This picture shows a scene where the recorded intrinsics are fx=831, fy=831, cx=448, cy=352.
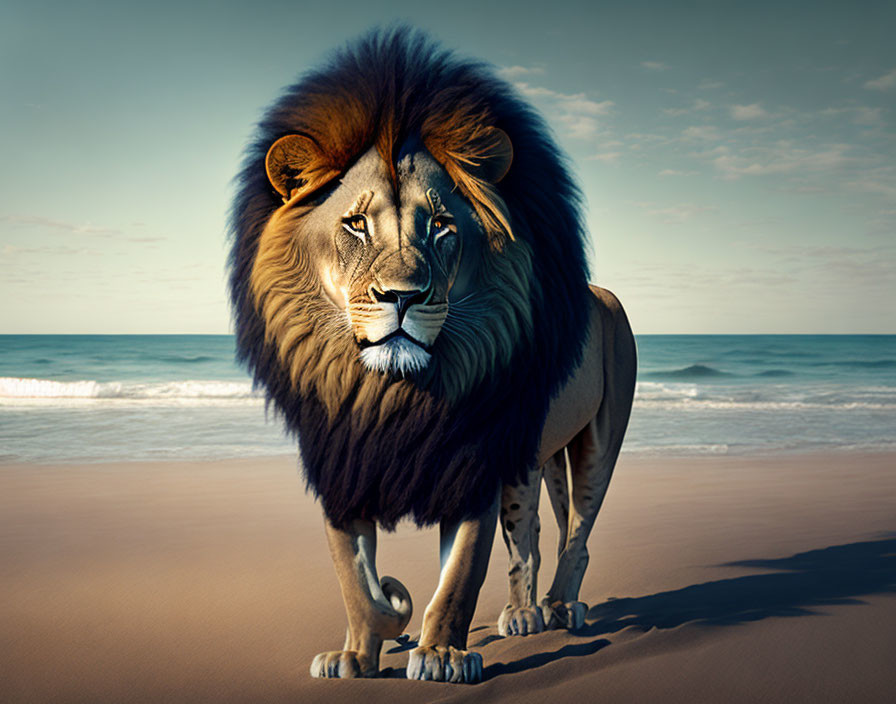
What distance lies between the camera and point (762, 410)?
14695mm

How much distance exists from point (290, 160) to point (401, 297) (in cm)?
61

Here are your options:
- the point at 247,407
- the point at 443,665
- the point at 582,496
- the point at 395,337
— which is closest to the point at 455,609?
the point at 443,665

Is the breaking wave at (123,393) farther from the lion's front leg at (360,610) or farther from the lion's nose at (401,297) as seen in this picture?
the lion's nose at (401,297)

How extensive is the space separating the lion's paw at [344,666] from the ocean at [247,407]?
749 mm

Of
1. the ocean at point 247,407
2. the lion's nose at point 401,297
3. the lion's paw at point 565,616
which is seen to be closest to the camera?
the lion's nose at point 401,297

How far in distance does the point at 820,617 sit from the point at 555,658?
1223 millimetres

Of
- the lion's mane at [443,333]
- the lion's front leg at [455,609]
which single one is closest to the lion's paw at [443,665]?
the lion's front leg at [455,609]

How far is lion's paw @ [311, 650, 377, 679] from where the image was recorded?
8.72 feet

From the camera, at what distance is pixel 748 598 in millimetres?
3805

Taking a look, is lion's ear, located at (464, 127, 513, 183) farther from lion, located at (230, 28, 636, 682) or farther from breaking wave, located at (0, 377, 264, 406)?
breaking wave, located at (0, 377, 264, 406)

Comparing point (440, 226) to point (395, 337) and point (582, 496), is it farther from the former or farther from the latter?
point (582, 496)

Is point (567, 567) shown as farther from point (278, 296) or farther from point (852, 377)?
point (852, 377)

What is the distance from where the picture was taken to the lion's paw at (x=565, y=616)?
3410mm

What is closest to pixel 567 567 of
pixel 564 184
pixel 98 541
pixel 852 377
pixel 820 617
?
pixel 820 617
